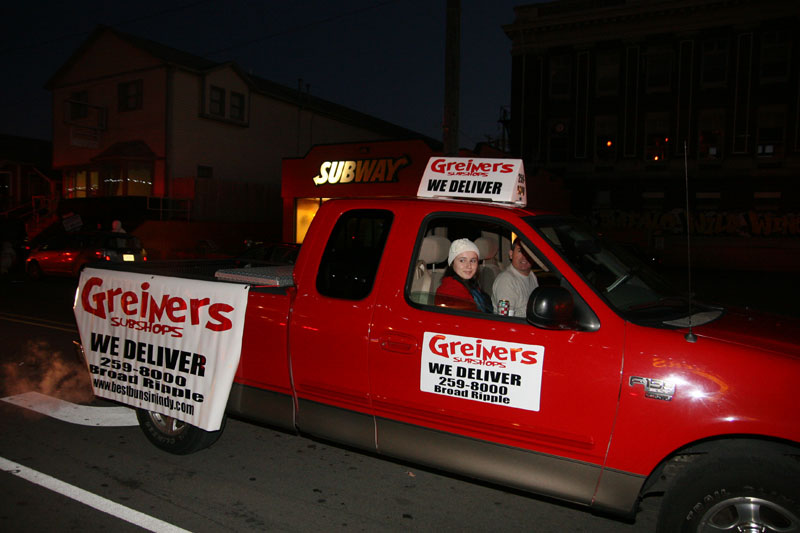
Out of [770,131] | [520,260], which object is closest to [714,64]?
[770,131]

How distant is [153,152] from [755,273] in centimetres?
2932

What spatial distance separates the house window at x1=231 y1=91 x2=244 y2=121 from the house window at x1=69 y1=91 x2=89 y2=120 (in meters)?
7.34

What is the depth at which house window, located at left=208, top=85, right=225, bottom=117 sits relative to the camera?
28.3 meters

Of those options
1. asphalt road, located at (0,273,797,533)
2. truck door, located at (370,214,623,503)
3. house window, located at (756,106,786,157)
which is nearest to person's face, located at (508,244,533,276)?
truck door, located at (370,214,623,503)

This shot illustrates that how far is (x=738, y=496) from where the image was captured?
264 cm

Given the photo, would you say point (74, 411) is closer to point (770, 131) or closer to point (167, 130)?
point (167, 130)

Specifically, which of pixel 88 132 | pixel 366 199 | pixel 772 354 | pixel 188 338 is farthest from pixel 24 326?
pixel 88 132

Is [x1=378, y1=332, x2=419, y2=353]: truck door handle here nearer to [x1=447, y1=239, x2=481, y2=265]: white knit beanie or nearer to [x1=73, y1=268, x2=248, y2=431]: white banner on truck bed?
[x1=447, y1=239, x2=481, y2=265]: white knit beanie

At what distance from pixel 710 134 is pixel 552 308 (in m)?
34.9

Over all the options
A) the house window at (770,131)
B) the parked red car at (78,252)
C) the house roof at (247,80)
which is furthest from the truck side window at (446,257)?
the house window at (770,131)

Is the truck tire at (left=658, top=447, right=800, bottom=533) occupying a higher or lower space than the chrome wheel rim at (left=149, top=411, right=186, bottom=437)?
higher

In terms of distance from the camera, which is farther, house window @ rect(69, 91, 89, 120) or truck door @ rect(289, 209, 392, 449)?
house window @ rect(69, 91, 89, 120)

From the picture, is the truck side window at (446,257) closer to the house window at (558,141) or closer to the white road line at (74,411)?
the white road line at (74,411)

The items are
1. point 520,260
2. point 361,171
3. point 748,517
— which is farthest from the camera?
point 361,171
